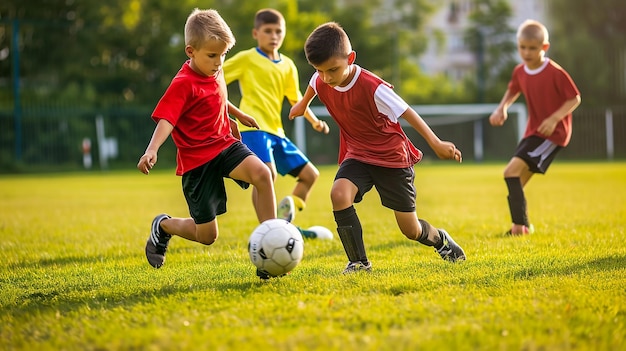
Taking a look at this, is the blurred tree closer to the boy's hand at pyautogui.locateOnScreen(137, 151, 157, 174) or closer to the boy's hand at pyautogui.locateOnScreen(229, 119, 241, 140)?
the boy's hand at pyautogui.locateOnScreen(229, 119, 241, 140)

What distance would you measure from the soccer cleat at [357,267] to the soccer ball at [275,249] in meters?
0.40

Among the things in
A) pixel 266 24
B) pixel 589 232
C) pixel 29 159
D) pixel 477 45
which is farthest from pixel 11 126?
pixel 589 232

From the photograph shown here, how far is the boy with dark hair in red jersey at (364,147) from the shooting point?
4.62 metres

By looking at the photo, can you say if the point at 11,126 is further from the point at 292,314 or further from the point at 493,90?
the point at 292,314

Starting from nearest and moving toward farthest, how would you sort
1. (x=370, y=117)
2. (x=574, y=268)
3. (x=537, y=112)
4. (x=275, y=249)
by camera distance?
(x=275, y=249), (x=574, y=268), (x=370, y=117), (x=537, y=112)

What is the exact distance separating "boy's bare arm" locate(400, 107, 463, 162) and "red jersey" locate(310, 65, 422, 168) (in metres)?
0.07

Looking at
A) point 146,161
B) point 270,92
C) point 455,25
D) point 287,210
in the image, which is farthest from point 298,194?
point 455,25

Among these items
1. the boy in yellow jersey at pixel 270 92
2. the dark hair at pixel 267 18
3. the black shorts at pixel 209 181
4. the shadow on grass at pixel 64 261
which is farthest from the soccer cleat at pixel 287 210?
the black shorts at pixel 209 181

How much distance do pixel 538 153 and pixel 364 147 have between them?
8.60ft

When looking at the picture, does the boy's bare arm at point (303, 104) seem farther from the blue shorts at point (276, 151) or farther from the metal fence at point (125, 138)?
the metal fence at point (125, 138)

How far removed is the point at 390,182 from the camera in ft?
15.6

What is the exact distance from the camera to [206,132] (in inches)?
190

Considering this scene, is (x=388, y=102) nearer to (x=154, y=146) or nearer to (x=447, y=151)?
(x=447, y=151)

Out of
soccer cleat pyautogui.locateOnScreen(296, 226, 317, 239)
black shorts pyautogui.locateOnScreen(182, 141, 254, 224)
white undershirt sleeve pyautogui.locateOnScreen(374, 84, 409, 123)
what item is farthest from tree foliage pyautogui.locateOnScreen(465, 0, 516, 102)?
black shorts pyautogui.locateOnScreen(182, 141, 254, 224)
